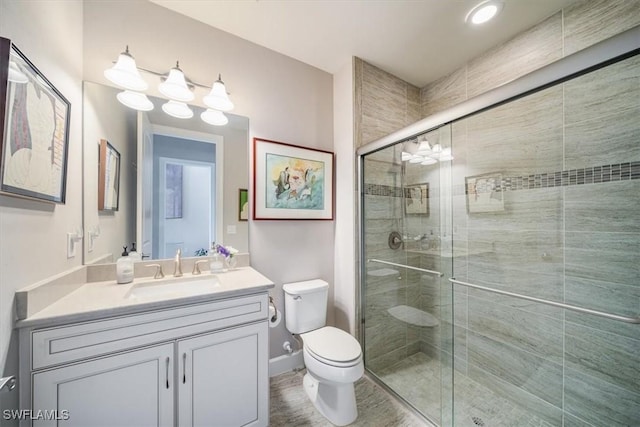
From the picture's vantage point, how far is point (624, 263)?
4.08ft

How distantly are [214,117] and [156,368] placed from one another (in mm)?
1461

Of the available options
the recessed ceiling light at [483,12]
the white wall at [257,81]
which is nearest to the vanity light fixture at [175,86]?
the white wall at [257,81]

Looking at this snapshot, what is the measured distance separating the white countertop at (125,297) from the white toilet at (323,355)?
48 cm

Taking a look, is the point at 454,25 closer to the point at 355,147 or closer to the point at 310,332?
the point at 355,147

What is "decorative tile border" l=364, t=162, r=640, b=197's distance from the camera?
122cm

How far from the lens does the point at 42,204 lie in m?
1.00

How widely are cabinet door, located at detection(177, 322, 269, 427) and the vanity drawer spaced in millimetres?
64

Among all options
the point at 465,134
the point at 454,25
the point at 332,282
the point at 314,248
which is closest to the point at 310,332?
the point at 332,282

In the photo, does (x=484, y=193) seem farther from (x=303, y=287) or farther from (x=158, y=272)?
(x=158, y=272)

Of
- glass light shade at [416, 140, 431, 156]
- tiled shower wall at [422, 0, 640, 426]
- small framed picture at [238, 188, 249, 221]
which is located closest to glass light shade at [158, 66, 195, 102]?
small framed picture at [238, 188, 249, 221]

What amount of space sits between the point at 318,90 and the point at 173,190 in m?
1.44

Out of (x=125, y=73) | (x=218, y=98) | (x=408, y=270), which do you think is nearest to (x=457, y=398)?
(x=408, y=270)

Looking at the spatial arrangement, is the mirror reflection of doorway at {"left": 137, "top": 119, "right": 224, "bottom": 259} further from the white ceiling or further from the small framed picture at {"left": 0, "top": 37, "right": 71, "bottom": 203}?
the white ceiling

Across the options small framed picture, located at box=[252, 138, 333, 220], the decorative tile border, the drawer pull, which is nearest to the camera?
the drawer pull
